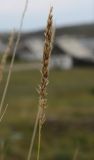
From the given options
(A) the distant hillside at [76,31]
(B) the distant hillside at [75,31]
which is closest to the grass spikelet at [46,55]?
(B) the distant hillside at [75,31]

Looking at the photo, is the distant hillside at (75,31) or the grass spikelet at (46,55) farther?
the distant hillside at (75,31)

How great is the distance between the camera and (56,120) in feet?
91.8

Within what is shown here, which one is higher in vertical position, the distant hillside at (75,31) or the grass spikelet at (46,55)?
the grass spikelet at (46,55)

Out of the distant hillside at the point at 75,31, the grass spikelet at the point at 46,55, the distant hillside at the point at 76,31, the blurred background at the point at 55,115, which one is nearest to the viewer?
the grass spikelet at the point at 46,55

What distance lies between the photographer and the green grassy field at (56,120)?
69.2ft

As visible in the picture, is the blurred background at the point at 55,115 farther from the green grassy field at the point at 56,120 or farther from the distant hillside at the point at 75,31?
the distant hillside at the point at 75,31

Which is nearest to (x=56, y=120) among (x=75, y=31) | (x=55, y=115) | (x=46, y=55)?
(x=55, y=115)

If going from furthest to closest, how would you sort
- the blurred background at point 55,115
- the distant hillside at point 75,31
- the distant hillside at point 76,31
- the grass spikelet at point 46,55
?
the distant hillside at point 76,31, the distant hillside at point 75,31, the blurred background at point 55,115, the grass spikelet at point 46,55

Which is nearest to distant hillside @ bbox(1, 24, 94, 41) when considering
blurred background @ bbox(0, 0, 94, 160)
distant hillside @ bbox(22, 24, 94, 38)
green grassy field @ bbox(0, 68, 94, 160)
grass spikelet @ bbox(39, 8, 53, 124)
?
distant hillside @ bbox(22, 24, 94, 38)

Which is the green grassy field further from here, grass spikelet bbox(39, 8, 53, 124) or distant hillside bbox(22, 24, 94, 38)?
distant hillside bbox(22, 24, 94, 38)

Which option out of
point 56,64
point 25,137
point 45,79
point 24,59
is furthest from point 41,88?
point 24,59

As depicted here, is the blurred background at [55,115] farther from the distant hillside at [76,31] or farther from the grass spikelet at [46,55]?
the distant hillside at [76,31]

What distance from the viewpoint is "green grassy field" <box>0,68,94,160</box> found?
69.2 ft

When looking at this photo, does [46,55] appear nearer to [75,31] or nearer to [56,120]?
[56,120]
